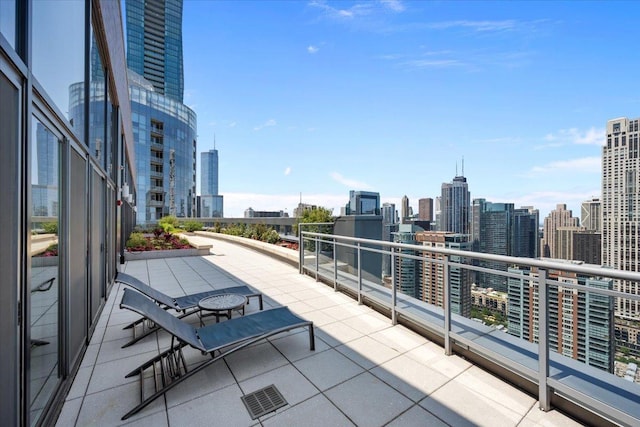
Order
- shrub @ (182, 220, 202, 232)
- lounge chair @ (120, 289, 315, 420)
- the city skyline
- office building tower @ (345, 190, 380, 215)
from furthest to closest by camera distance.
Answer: shrub @ (182, 220, 202, 232)
office building tower @ (345, 190, 380, 215)
the city skyline
lounge chair @ (120, 289, 315, 420)

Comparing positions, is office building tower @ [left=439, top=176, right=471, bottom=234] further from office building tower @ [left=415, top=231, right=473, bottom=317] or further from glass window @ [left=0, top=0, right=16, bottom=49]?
glass window @ [left=0, top=0, right=16, bottom=49]

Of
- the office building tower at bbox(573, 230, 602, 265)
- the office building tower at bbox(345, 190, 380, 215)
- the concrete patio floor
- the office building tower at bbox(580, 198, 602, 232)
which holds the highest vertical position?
the office building tower at bbox(345, 190, 380, 215)

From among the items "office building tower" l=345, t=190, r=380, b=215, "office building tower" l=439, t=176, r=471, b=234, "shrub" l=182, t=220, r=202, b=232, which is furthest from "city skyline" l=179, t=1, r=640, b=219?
"shrub" l=182, t=220, r=202, b=232

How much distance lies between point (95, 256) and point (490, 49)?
11.5m

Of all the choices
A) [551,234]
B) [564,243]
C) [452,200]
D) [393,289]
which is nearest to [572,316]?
[393,289]

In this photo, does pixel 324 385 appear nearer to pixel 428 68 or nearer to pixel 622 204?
pixel 622 204

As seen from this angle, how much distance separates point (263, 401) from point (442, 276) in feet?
7.28

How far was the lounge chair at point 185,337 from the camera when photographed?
2.30 m

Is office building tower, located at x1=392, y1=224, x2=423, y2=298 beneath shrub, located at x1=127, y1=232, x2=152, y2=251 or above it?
above

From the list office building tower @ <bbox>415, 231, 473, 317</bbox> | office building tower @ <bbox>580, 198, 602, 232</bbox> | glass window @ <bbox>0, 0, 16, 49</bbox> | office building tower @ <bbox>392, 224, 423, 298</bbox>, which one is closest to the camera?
glass window @ <bbox>0, 0, 16, 49</bbox>

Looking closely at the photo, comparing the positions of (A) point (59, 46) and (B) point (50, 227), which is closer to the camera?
(B) point (50, 227)

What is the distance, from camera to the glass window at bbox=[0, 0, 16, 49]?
126cm

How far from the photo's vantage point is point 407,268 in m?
3.64

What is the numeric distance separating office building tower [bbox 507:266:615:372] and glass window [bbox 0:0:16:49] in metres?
3.64
